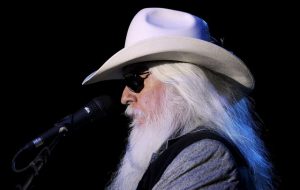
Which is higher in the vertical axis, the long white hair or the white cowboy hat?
the white cowboy hat

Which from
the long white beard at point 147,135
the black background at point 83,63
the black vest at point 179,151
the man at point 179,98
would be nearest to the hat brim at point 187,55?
the man at point 179,98

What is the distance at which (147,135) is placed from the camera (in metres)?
2.06

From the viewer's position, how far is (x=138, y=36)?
214cm

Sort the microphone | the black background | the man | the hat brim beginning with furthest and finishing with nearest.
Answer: the black background, the hat brim, the man, the microphone

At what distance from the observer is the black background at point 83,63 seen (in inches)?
117

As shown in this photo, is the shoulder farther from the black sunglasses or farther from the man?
the black sunglasses

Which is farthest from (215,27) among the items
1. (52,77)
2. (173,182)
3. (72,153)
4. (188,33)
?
(173,182)

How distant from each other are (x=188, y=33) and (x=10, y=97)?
163 cm

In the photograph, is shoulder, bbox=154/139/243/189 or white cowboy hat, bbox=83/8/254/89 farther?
white cowboy hat, bbox=83/8/254/89

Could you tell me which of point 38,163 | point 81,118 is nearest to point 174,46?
point 81,118

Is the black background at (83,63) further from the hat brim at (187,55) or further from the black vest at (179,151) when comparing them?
the black vest at (179,151)

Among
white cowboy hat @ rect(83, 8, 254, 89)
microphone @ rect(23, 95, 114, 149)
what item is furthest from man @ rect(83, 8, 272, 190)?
microphone @ rect(23, 95, 114, 149)

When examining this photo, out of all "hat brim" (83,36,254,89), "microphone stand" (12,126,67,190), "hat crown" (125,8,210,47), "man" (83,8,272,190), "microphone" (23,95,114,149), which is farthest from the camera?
"hat crown" (125,8,210,47)

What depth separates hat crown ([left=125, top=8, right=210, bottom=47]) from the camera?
2.07 meters
